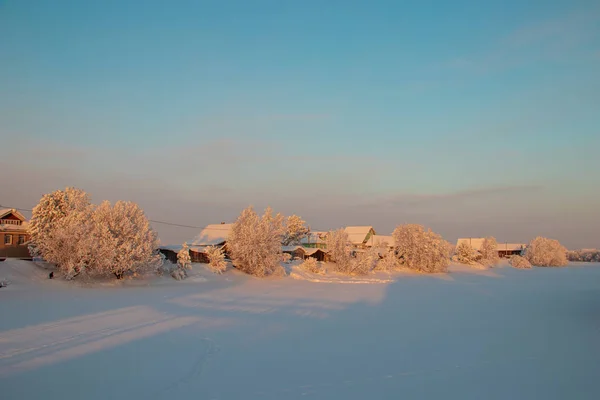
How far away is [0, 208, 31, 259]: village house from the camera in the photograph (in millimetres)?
35656

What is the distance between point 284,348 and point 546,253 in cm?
9046

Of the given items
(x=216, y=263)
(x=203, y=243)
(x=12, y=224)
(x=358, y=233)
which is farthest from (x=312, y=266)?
(x=358, y=233)

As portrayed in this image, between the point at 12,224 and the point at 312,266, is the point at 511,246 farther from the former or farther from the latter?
the point at 12,224

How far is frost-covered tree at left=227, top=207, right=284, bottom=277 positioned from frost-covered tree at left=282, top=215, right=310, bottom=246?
26.1 meters

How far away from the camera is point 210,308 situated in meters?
21.6

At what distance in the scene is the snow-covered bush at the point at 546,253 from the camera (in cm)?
8657

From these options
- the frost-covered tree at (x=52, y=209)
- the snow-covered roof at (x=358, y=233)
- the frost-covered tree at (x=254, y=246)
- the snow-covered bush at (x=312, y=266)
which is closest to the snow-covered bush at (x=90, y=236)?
the frost-covered tree at (x=52, y=209)

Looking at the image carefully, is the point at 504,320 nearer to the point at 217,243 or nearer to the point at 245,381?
the point at 245,381

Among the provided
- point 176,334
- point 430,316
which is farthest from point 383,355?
point 430,316

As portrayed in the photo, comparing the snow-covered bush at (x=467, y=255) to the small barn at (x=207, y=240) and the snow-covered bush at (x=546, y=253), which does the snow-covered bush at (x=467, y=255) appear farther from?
the small barn at (x=207, y=240)

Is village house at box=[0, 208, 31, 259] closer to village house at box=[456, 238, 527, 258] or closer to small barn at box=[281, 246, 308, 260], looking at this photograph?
small barn at box=[281, 246, 308, 260]

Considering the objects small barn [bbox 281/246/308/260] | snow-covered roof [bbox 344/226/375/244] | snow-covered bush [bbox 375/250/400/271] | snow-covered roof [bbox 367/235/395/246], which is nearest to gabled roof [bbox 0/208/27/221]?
small barn [bbox 281/246/308/260]

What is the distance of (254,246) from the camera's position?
135 ft

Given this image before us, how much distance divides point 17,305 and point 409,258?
50.3 m
